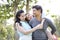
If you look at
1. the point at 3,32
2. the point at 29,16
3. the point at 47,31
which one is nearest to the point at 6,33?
the point at 3,32

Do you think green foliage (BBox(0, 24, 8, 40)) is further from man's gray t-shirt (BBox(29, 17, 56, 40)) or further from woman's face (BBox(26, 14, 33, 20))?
man's gray t-shirt (BBox(29, 17, 56, 40))

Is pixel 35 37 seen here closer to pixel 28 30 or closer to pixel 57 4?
pixel 28 30

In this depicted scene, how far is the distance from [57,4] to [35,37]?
29.9ft

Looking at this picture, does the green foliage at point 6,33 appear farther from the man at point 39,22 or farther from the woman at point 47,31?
the man at point 39,22

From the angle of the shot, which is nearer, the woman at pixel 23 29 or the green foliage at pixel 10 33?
the woman at pixel 23 29

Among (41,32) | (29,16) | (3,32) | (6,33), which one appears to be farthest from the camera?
(6,33)

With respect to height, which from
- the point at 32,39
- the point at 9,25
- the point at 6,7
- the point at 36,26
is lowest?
the point at 9,25

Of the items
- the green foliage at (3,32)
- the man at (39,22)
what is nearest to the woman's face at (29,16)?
the man at (39,22)

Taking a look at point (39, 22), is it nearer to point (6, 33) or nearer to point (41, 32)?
point (41, 32)

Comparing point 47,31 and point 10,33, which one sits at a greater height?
point 47,31

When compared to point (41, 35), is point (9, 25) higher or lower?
lower

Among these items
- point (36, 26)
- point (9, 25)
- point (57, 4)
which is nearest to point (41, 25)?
point (36, 26)

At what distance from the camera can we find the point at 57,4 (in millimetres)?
11359

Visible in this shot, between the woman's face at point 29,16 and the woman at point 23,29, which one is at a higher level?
the woman's face at point 29,16
